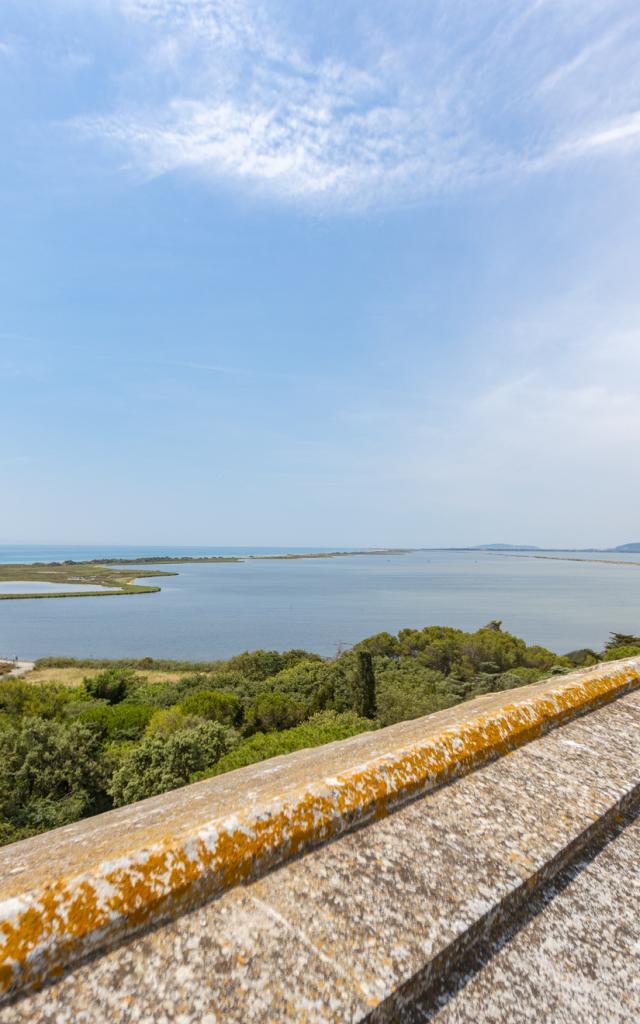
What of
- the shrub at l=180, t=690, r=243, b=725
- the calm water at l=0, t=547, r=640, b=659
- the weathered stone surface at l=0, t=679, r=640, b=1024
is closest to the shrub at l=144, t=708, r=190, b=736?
the shrub at l=180, t=690, r=243, b=725

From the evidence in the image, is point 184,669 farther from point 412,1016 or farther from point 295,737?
point 412,1016

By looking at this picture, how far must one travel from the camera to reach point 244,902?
181cm

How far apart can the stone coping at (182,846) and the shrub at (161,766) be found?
18910 mm

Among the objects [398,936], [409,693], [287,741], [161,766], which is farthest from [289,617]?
[398,936]

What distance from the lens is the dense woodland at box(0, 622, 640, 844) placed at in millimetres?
20516

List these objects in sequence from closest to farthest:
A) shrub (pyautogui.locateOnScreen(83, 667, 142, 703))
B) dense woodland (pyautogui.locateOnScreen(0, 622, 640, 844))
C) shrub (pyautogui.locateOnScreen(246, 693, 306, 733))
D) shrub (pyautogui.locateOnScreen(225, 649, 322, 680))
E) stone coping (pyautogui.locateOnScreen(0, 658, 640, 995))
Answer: stone coping (pyautogui.locateOnScreen(0, 658, 640, 995)), dense woodland (pyautogui.locateOnScreen(0, 622, 640, 844)), shrub (pyautogui.locateOnScreen(246, 693, 306, 733)), shrub (pyautogui.locateOnScreen(83, 667, 142, 703)), shrub (pyautogui.locateOnScreen(225, 649, 322, 680))

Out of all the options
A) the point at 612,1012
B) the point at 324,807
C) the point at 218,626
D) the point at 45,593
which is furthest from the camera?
the point at 45,593

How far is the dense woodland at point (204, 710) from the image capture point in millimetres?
20516

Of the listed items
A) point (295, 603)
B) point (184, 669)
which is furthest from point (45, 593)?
point (184, 669)

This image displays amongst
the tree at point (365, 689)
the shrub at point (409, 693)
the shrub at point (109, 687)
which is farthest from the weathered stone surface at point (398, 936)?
the shrub at point (109, 687)

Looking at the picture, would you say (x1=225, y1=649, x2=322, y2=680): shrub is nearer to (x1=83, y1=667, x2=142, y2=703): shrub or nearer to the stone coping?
(x1=83, y1=667, x2=142, y2=703): shrub

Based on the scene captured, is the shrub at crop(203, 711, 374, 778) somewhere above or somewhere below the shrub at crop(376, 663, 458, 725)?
above

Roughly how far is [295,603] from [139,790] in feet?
320

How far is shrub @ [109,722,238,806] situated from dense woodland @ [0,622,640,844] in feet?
0.17
